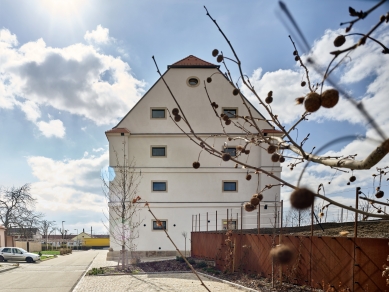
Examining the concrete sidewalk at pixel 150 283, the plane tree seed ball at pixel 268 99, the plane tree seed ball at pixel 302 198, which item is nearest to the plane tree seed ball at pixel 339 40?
the plane tree seed ball at pixel 302 198

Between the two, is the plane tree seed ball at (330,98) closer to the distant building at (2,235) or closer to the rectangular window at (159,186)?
the rectangular window at (159,186)

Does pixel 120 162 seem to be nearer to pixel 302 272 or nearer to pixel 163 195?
pixel 163 195

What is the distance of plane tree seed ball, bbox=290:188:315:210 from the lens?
655mm

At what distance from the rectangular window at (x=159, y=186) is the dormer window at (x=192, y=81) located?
7806 millimetres

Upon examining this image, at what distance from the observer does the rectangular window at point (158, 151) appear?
2316 centimetres

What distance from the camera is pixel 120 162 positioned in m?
22.2

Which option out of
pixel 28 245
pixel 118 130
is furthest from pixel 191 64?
pixel 28 245

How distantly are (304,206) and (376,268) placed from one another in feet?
25.8

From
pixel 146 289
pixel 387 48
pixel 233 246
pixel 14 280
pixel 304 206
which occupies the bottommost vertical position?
pixel 14 280

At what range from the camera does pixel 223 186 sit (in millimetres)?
22719

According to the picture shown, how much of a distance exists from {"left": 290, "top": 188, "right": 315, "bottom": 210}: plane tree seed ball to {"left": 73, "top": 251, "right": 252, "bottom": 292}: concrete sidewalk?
394 inches

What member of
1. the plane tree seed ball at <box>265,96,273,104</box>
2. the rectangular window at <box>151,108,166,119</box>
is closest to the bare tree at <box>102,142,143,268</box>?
the rectangular window at <box>151,108,166,119</box>

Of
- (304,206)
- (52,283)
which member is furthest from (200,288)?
Answer: (304,206)

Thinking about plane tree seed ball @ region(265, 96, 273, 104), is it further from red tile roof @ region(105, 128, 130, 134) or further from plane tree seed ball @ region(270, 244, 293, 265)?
red tile roof @ region(105, 128, 130, 134)
